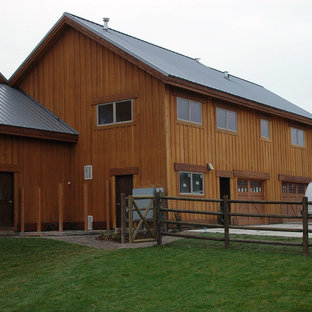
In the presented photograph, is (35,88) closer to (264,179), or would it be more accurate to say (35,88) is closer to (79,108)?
(79,108)

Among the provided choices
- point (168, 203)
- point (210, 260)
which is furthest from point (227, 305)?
point (168, 203)

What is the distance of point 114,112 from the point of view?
19484 millimetres

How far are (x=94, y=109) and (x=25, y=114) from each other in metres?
2.62

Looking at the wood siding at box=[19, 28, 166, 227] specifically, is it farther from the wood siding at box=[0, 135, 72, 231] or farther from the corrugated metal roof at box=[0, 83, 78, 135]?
the wood siding at box=[0, 135, 72, 231]

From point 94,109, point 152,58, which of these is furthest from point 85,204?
point 152,58

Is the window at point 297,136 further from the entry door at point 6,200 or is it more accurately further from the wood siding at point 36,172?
the entry door at point 6,200

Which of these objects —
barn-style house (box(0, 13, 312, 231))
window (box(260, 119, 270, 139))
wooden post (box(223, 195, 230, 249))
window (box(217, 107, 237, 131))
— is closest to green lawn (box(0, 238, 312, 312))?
wooden post (box(223, 195, 230, 249))

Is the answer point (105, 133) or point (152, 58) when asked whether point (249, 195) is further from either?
point (152, 58)

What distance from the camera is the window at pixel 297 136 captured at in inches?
1034

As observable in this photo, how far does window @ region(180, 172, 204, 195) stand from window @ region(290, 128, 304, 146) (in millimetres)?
8599

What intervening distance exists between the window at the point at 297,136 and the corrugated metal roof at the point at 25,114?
1149 cm

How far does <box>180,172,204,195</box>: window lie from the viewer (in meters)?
18.6

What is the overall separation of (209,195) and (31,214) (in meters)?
6.61

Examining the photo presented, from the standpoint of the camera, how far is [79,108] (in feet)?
67.7
